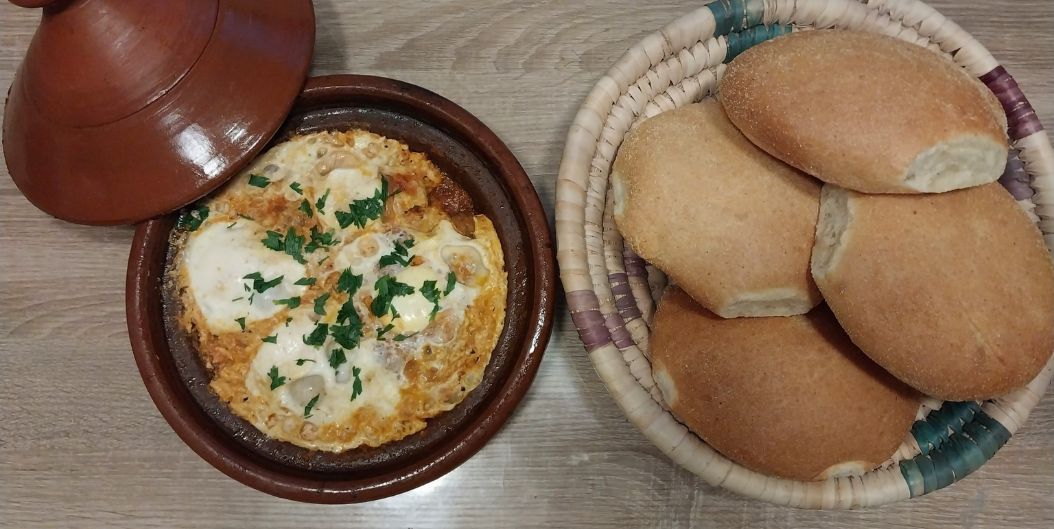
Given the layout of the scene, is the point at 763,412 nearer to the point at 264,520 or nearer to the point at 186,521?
the point at 264,520

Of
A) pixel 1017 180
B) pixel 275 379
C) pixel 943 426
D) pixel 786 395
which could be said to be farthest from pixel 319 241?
pixel 1017 180

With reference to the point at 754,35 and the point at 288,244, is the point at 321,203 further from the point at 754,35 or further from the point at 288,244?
the point at 754,35

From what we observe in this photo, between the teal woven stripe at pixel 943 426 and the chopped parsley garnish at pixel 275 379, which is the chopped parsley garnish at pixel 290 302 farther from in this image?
the teal woven stripe at pixel 943 426

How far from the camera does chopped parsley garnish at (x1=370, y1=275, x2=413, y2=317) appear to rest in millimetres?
1337

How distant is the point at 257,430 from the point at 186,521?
0.38m

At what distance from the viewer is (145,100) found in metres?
1.16

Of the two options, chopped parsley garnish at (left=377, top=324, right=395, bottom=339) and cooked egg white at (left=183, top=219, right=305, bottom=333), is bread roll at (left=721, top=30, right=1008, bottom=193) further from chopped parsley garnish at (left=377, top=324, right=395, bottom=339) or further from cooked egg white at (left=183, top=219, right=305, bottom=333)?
cooked egg white at (left=183, top=219, right=305, bottom=333)

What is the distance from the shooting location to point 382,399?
53.3 inches

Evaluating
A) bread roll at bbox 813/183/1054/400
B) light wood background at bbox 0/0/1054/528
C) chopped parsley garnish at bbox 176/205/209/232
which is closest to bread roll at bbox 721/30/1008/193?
bread roll at bbox 813/183/1054/400

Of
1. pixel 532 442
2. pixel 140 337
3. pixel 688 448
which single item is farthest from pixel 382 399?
pixel 688 448

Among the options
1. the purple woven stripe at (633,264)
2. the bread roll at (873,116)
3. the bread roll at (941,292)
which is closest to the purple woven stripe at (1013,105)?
the bread roll at (873,116)

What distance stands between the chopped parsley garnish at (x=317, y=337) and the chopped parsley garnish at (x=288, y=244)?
0.48ft

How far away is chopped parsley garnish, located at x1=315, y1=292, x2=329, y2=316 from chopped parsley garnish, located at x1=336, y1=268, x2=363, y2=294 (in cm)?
3

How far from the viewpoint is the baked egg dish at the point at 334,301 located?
53.2 inches
